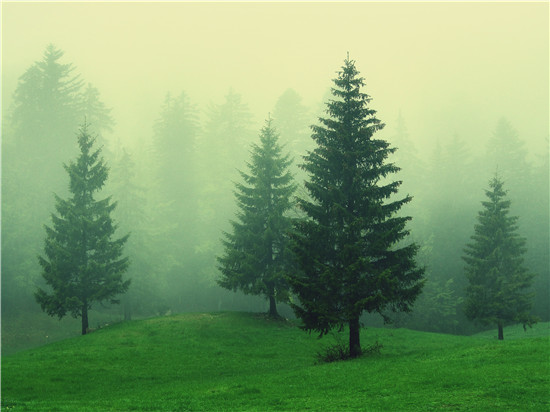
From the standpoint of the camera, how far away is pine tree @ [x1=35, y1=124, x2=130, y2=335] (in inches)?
1314

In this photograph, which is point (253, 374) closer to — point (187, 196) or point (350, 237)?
point (350, 237)

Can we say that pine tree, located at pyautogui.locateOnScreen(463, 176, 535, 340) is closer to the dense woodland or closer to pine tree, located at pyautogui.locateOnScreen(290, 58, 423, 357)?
the dense woodland

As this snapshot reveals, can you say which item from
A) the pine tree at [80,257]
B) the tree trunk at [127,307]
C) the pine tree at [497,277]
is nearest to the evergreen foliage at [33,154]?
the tree trunk at [127,307]

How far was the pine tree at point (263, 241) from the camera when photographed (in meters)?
34.8

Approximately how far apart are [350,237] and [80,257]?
2182cm

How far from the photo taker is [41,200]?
53344 millimetres

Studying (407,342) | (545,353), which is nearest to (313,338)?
(407,342)

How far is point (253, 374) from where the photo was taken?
2184 cm

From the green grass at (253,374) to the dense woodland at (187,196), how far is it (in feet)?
29.4

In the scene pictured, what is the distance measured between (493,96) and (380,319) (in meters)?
138

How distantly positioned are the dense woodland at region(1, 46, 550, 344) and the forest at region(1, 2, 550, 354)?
0.16 m

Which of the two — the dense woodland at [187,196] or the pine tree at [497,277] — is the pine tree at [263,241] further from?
the pine tree at [497,277]

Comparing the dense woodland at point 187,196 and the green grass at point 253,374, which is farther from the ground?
the dense woodland at point 187,196

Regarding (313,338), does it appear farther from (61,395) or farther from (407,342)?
(61,395)
